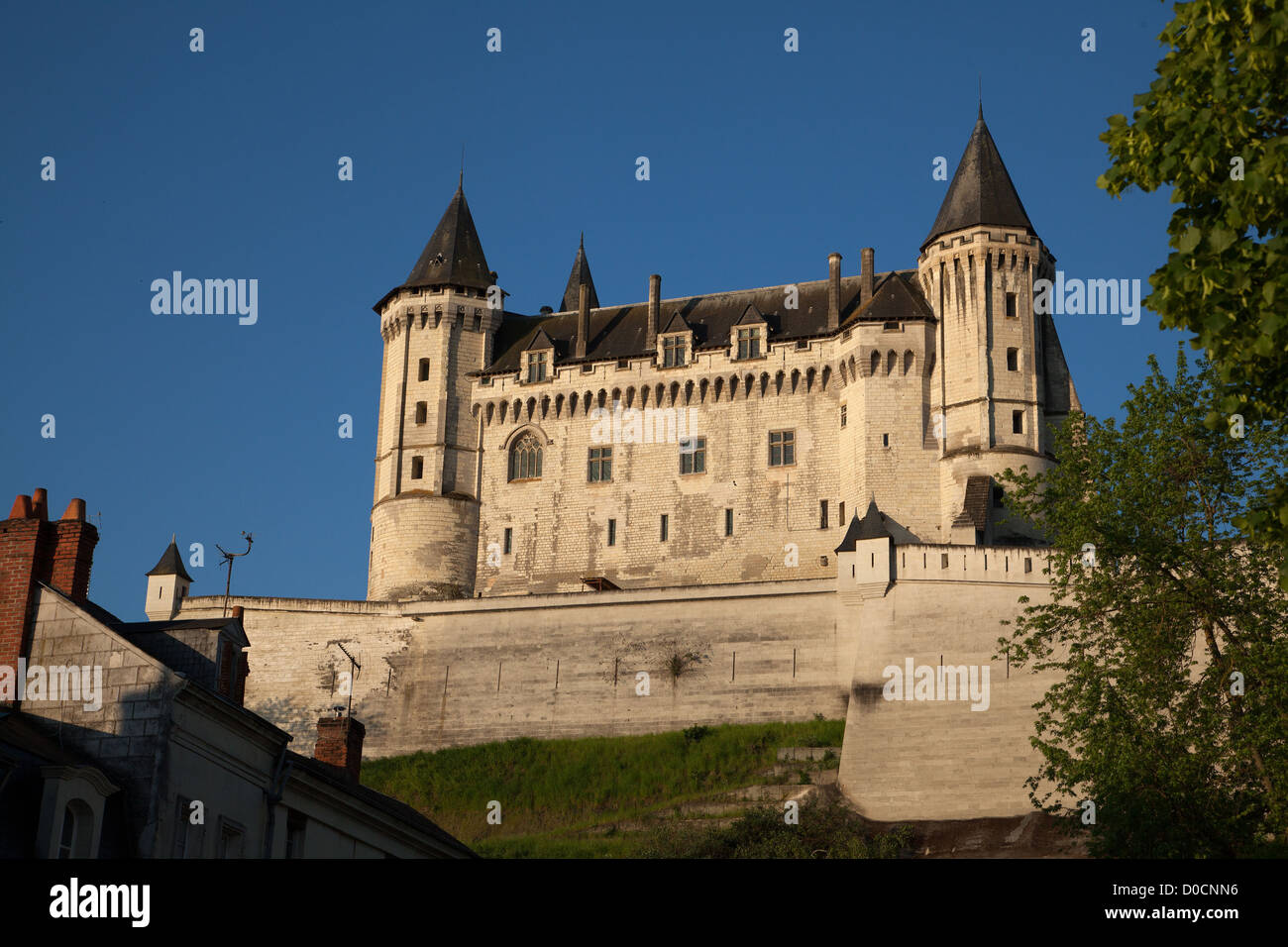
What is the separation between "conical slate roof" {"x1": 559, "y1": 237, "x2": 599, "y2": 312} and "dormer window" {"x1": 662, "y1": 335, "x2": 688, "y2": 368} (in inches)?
427

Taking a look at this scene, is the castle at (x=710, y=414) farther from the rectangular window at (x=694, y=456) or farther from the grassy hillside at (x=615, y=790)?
the grassy hillside at (x=615, y=790)

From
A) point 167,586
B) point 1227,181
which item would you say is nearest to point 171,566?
point 167,586

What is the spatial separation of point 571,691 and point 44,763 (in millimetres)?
37844

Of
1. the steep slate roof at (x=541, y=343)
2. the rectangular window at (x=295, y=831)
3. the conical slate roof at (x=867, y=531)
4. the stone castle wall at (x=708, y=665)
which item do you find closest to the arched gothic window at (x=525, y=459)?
the steep slate roof at (x=541, y=343)

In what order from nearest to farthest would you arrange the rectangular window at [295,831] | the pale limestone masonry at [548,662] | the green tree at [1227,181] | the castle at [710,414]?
the green tree at [1227,181], the rectangular window at [295,831], the pale limestone masonry at [548,662], the castle at [710,414]

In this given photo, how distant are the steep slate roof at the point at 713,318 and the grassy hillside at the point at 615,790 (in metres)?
16.7

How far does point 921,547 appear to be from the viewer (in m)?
53.7

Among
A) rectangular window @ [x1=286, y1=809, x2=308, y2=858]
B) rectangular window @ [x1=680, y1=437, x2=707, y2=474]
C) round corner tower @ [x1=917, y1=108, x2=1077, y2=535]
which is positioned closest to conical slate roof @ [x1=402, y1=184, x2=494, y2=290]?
rectangular window @ [x1=680, y1=437, x2=707, y2=474]

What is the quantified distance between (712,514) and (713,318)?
879 cm

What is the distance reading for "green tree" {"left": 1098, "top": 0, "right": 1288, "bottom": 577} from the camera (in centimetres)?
1627

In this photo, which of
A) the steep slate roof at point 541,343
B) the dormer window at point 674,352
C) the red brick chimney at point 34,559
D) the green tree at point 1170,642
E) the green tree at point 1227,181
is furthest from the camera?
the steep slate roof at point 541,343

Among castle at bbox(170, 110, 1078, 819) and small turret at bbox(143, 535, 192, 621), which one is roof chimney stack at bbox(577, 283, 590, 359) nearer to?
castle at bbox(170, 110, 1078, 819)

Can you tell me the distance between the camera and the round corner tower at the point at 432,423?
64688 mm
